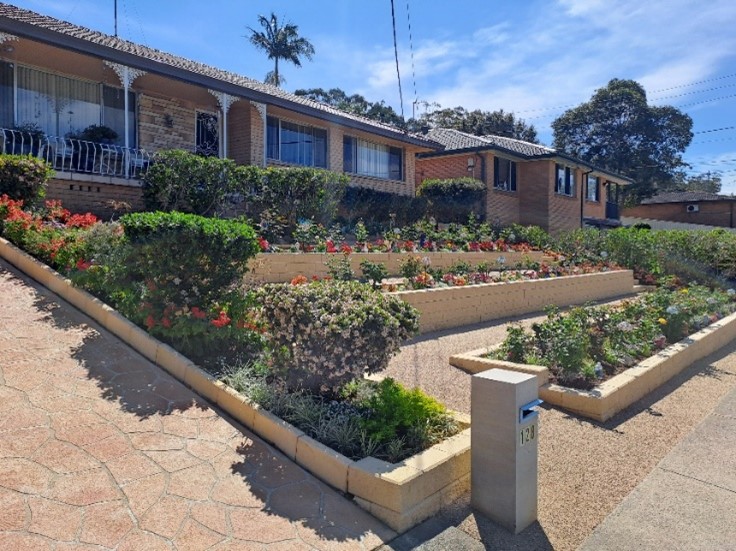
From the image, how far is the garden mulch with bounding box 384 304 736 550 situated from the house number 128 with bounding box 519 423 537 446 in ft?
1.84

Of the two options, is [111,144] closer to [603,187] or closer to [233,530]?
[233,530]

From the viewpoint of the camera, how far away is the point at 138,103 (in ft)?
46.4

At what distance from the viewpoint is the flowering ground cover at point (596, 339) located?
589 cm

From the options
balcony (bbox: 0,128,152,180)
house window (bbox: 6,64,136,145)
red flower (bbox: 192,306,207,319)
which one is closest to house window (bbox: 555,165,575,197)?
house window (bbox: 6,64,136,145)

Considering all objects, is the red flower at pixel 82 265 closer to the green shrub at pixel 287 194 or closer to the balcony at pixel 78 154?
the green shrub at pixel 287 194

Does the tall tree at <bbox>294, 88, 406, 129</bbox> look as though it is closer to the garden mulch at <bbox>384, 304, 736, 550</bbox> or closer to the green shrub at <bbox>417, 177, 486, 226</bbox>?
the green shrub at <bbox>417, 177, 486, 226</bbox>

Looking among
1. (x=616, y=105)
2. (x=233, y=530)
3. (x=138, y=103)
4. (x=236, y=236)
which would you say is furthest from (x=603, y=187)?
(x=233, y=530)

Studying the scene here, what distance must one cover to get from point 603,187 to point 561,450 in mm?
30742

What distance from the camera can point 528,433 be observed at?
3.45 meters

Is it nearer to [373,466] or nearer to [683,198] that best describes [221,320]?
[373,466]

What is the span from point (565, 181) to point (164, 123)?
789 inches

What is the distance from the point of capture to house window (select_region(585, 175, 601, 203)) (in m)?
30.2

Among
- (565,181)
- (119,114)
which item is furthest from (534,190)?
(119,114)

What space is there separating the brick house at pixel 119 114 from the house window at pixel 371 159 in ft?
2.58
